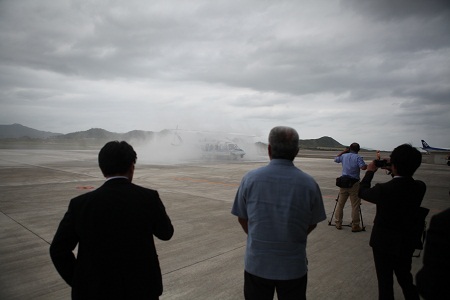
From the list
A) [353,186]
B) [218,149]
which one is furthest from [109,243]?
[218,149]

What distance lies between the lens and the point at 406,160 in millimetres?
2969

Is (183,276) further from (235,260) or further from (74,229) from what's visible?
(74,229)

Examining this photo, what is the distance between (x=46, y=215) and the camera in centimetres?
739

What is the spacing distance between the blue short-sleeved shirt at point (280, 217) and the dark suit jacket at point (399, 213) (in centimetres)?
110

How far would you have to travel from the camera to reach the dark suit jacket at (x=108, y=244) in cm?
199

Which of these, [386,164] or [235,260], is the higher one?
[386,164]

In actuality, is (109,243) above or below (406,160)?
below

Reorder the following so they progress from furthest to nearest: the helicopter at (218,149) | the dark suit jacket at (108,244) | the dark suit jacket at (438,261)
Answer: the helicopter at (218,149) < the dark suit jacket at (108,244) < the dark suit jacket at (438,261)

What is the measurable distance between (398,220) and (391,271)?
0.58 metres

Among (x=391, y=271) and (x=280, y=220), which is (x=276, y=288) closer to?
(x=280, y=220)

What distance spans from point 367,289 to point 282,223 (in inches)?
103

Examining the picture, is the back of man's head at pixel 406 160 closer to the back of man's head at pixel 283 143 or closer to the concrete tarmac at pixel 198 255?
the back of man's head at pixel 283 143

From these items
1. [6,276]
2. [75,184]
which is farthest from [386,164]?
[75,184]

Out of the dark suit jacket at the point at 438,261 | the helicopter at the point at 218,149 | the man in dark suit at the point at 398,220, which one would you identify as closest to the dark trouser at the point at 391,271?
the man in dark suit at the point at 398,220
